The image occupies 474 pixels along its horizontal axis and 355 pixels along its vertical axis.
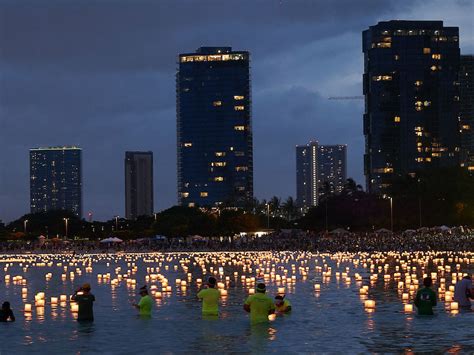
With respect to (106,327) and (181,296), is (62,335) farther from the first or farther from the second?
(181,296)

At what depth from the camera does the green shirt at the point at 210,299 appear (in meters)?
33.4

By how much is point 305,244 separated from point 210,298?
8847 centimetres

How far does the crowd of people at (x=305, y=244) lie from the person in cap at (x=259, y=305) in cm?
7424

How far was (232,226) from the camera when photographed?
181 metres

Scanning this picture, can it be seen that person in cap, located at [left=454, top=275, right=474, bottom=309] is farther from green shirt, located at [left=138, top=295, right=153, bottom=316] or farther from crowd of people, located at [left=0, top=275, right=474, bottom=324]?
green shirt, located at [left=138, top=295, right=153, bottom=316]

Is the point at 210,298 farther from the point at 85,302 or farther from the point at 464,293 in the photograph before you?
the point at 464,293

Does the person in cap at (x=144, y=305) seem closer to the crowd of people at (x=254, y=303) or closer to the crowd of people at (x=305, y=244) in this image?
the crowd of people at (x=254, y=303)

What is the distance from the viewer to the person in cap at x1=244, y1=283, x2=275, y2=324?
30.4m

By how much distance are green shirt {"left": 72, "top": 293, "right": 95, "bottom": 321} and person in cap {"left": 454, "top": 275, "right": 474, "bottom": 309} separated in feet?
40.9

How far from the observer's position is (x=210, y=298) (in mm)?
33750

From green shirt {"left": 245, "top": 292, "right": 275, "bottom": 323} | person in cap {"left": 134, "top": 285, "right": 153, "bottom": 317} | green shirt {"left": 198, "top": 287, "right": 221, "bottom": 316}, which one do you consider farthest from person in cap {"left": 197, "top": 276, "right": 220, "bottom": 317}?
person in cap {"left": 134, "top": 285, "right": 153, "bottom": 317}

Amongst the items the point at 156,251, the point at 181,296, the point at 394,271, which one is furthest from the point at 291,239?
the point at 181,296

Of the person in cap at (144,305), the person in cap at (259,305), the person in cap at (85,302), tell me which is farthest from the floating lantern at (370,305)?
the person in cap at (85,302)

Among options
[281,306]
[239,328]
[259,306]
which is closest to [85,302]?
[239,328]
